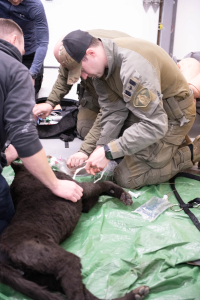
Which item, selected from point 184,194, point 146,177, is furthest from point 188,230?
point 146,177

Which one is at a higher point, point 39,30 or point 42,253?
point 39,30

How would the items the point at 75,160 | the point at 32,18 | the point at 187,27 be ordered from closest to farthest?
the point at 75,160 → the point at 32,18 → the point at 187,27

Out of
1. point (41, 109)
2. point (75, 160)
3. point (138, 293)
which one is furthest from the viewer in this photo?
point (41, 109)

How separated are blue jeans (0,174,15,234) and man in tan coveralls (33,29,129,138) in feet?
3.69

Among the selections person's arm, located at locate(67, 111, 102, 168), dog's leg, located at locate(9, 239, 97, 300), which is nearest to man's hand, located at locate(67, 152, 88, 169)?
person's arm, located at locate(67, 111, 102, 168)

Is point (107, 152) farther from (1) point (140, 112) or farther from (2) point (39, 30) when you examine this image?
(2) point (39, 30)

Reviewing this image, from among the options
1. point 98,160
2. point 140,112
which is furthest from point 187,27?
point 98,160

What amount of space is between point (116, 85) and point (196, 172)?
45.3 inches

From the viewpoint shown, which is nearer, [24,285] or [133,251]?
[24,285]

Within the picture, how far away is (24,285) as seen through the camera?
3.72 ft

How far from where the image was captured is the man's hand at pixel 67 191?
4.73ft

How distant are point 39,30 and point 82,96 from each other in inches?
36.0

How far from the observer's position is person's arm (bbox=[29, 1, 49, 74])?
2.88 metres

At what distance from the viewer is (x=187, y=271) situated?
4.53 feet
